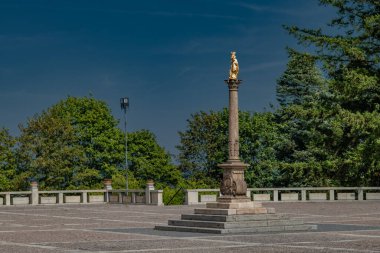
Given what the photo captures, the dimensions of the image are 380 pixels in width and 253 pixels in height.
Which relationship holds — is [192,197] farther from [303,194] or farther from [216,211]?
[216,211]

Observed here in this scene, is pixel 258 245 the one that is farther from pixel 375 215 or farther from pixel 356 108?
pixel 356 108

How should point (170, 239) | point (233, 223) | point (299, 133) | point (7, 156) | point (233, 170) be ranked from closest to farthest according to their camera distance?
point (170, 239), point (233, 223), point (233, 170), point (299, 133), point (7, 156)

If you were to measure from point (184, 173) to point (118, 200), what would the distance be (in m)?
30.2

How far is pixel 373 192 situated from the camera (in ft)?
185

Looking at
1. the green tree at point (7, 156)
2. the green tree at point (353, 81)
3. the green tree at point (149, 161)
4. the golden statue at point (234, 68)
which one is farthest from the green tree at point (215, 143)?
the golden statue at point (234, 68)

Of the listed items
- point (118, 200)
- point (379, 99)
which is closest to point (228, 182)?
point (379, 99)

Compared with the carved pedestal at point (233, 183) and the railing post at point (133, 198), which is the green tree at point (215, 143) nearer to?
the railing post at point (133, 198)

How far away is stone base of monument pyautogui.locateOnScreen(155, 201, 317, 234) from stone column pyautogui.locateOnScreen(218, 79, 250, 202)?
A: 0.33 metres

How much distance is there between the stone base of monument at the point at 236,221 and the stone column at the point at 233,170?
13.0 inches

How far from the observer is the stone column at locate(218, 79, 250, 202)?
87.1 feet

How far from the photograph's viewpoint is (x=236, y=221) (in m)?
25.5

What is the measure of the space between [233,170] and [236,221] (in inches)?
82.6

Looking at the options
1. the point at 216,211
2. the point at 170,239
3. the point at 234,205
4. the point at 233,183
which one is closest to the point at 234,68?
the point at 233,183

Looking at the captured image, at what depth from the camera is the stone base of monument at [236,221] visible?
25.1m
